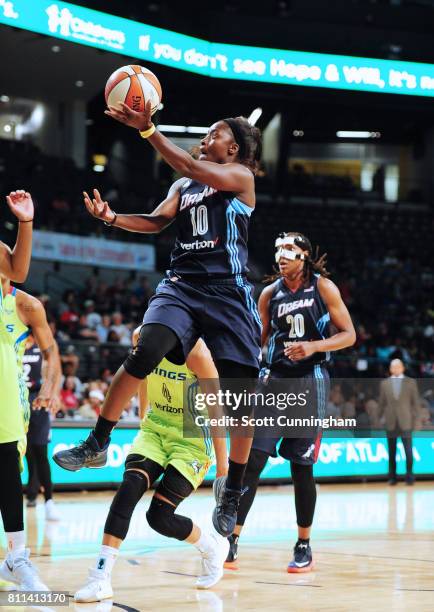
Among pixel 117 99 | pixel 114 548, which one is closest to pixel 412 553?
pixel 114 548

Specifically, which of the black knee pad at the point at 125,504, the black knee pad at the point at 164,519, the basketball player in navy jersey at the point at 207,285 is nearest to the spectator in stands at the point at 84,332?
the black knee pad at the point at 164,519

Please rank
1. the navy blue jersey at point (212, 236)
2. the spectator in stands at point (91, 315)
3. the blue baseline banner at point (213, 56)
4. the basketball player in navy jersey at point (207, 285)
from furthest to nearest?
the blue baseline banner at point (213, 56) < the spectator in stands at point (91, 315) < the navy blue jersey at point (212, 236) < the basketball player in navy jersey at point (207, 285)

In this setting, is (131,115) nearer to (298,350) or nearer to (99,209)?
(99,209)

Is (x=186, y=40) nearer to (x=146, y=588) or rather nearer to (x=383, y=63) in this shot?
(x=383, y=63)

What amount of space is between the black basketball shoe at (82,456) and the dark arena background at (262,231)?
2.35 ft

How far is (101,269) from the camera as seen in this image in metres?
22.0

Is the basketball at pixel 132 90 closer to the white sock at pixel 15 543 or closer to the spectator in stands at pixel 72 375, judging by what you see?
the white sock at pixel 15 543

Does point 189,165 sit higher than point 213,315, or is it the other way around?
point 189,165

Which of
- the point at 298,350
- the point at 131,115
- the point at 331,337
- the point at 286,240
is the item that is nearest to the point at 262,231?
the point at 286,240

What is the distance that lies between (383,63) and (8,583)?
21.4 metres

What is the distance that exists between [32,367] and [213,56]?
47.5 ft

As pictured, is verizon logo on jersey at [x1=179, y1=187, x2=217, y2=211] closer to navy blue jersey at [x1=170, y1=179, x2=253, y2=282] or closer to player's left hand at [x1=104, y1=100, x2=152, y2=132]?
navy blue jersey at [x1=170, y1=179, x2=253, y2=282]

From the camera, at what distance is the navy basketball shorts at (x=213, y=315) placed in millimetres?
5070

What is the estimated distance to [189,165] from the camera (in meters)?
4.86
